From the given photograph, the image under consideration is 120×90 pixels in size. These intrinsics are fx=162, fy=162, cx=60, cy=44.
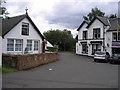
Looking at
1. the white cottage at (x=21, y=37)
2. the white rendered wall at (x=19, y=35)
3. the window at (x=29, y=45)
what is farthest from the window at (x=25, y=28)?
the window at (x=29, y=45)

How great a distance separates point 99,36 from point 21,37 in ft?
55.7

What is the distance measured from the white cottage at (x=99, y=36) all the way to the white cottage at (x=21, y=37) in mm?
12632

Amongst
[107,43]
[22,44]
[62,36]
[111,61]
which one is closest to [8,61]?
[22,44]

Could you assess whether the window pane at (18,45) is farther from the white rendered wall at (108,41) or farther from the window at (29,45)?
the white rendered wall at (108,41)

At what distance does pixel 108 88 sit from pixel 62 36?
2378 inches

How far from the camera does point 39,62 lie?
18.7 meters

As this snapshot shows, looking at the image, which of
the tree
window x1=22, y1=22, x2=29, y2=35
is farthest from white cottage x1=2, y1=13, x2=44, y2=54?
the tree

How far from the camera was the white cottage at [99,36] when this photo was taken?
3020cm

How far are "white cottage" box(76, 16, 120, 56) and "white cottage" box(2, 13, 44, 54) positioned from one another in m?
12.6

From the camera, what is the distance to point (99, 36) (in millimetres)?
33281

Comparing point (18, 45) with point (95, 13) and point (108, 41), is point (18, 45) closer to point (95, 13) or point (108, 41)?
point (108, 41)

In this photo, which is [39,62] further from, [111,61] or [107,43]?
[107,43]

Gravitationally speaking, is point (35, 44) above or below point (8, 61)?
above

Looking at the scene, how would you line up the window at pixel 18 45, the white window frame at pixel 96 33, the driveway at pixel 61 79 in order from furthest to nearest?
the white window frame at pixel 96 33
the window at pixel 18 45
the driveway at pixel 61 79
